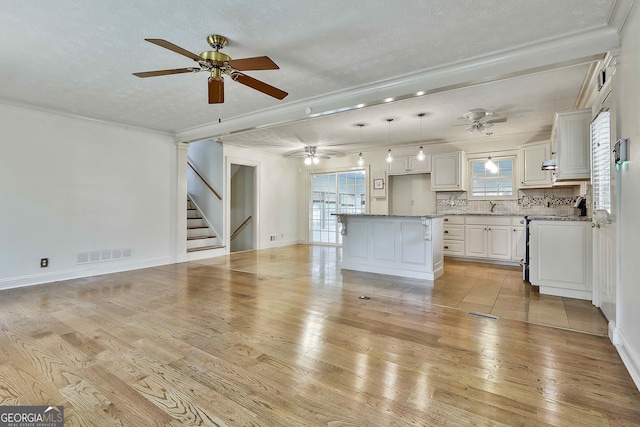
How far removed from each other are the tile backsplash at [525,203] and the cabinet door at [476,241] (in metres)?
0.68

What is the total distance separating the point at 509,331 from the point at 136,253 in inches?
225

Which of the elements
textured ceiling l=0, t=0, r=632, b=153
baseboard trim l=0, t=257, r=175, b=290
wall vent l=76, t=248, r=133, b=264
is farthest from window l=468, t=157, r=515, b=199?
wall vent l=76, t=248, r=133, b=264

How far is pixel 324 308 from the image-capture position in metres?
3.31

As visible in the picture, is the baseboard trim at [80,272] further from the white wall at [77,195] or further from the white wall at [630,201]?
the white wall at [630,201]

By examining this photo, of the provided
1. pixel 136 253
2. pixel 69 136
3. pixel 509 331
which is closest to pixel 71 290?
pixel 136 253

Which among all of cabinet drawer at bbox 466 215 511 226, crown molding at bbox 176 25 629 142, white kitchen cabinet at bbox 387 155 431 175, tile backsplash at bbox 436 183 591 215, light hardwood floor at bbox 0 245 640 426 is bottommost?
light hardwood floor at bbox 0 245 640 426

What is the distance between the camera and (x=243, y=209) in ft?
28.1

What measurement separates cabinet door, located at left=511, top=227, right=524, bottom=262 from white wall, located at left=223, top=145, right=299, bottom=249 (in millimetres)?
5397

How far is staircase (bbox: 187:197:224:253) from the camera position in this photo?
6754 millimetres

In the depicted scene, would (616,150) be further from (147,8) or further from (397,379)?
(147,8)

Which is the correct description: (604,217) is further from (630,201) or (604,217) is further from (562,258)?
(562,258)

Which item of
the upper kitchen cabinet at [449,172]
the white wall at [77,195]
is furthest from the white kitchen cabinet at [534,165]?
the white wall at [77,195]

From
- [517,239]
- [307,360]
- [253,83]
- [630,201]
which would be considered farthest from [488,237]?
[253,83]

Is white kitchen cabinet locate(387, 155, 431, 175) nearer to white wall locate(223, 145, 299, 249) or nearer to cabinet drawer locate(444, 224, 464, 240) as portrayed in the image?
cabinet drawer locate(444, 224, 464, 240)
